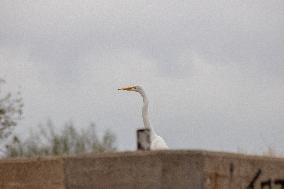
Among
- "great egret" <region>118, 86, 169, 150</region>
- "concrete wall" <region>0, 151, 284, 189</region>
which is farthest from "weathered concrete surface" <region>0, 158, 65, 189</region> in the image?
"great egret" <region>118, 86, 169, 150</region>

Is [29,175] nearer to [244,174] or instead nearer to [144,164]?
[144,164]

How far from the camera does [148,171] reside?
784 cm

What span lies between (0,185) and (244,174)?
2.45 metres

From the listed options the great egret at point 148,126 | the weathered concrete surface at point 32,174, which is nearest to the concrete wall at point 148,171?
the weathered concrete surface at point 32,174

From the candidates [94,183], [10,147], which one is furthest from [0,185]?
[10,147]

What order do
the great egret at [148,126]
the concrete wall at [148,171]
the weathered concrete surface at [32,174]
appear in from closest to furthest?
the concrete wall at [148,171] < the weathered concrete surface at [32,174] < the great egret at [148,126]

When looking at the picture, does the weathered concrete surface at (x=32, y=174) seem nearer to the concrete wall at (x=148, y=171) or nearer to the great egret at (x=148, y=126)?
the concrete wall at (x=148, y=171)

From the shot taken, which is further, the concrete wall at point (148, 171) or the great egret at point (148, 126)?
the great egret at point (148, 126)

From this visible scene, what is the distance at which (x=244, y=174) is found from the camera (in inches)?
329

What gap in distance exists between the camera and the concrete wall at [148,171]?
7699mm

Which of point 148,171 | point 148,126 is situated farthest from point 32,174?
point 148,126

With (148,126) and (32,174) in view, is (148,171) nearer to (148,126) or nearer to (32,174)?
(32,174)

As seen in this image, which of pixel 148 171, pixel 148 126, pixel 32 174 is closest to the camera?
pixel 148 171

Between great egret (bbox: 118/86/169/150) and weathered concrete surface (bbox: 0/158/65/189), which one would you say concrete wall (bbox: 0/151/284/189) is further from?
great egret (bbox: 118/86/169/150)
